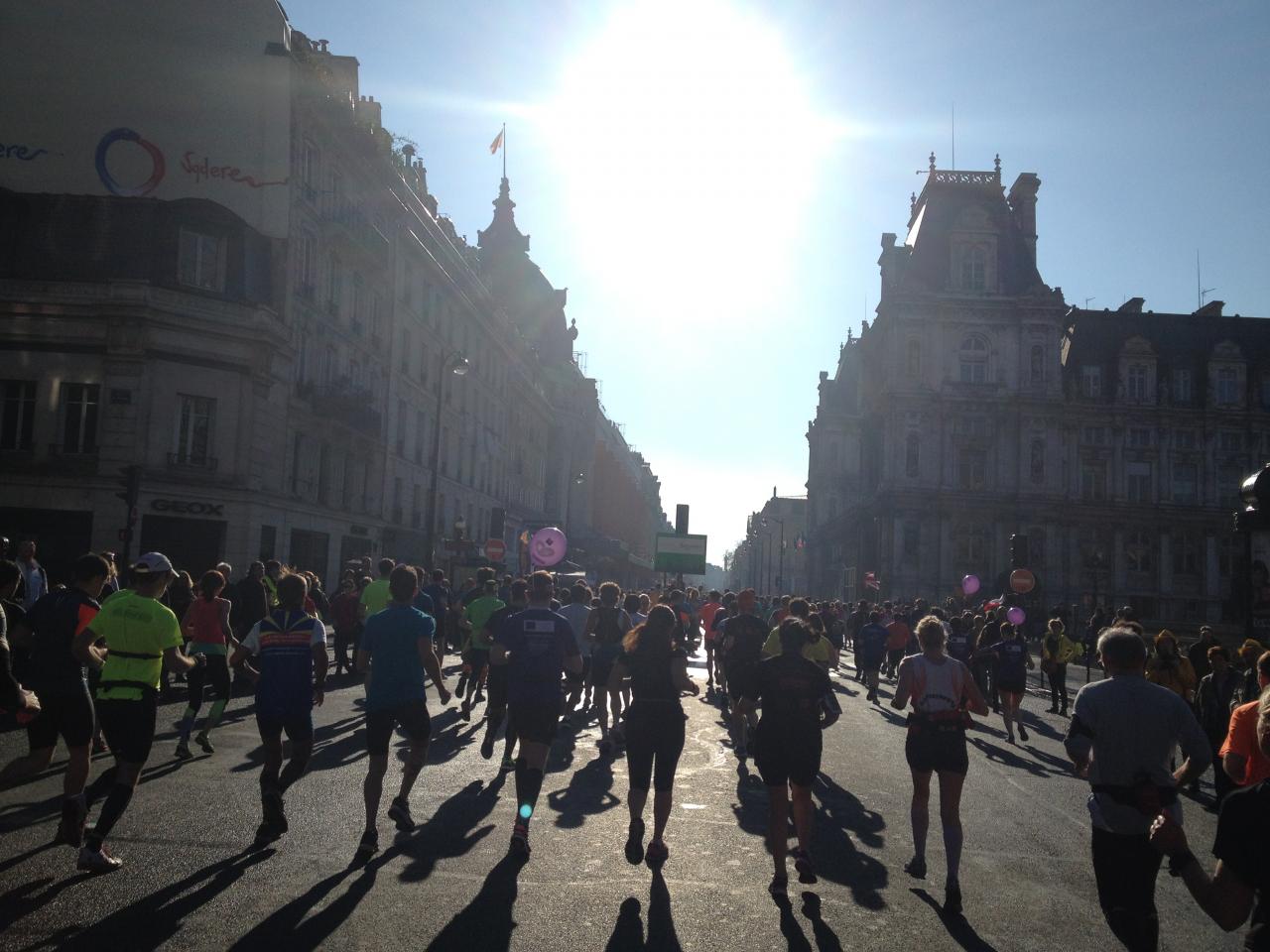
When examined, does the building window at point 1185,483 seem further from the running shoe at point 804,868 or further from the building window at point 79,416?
the running shoe at point 804,868

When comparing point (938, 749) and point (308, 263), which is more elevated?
point (308, 263)

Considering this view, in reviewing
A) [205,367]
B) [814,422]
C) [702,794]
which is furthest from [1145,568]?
[702,794]

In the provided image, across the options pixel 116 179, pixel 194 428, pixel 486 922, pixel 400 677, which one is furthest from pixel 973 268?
pixel 486 922

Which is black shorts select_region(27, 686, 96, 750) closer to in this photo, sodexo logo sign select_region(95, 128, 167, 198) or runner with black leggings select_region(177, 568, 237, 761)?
runner with black leggings select_region(177, 568, 237, 761)

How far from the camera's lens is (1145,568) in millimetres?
59969

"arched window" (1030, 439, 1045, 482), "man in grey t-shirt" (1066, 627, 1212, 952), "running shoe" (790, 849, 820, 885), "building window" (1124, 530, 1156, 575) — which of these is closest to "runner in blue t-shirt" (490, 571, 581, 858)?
"running shoe" (790, 849, 820, 885)

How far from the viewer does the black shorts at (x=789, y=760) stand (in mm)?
7215

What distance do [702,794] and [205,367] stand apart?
23224mm

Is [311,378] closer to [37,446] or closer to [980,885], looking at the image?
[37,446]

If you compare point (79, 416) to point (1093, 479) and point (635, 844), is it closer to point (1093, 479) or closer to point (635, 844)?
point (635, 844)

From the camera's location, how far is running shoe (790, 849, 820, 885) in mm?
7105

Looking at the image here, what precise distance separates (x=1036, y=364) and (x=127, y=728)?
194 feet

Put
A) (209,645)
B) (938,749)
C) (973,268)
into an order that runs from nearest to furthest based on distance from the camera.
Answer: (938,749) → (209,645) → (973,268)

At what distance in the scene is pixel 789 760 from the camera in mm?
7230
